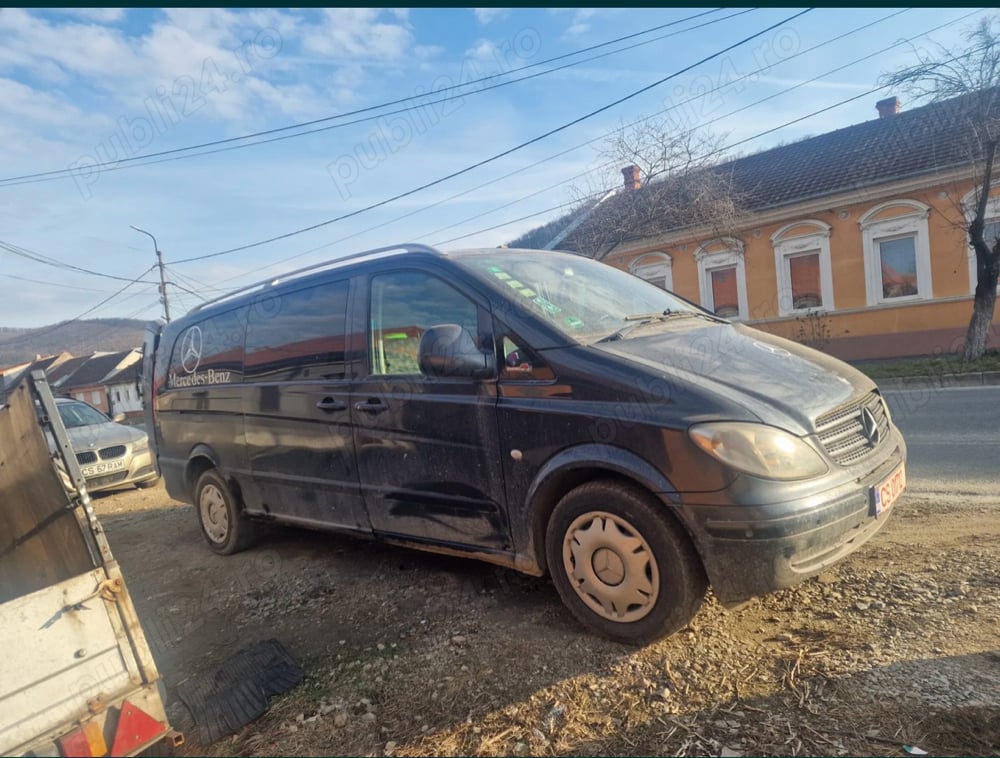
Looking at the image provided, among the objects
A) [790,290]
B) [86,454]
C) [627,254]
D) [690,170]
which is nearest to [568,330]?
[86,454]

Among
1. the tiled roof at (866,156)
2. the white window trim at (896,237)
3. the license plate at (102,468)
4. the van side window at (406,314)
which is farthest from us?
the white window trim at (896,237)

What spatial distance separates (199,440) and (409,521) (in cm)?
253

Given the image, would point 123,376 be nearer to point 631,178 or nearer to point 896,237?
point 631,178

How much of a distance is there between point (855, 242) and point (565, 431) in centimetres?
1791

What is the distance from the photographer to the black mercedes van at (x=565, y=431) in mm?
2590

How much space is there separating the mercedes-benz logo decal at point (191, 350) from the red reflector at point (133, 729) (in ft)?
11.3

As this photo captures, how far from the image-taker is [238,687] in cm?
299

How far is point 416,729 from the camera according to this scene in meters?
2.49

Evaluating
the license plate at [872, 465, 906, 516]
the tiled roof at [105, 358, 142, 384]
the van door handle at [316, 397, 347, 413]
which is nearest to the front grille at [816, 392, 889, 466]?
the license plate at [872, 465, 906, 516]

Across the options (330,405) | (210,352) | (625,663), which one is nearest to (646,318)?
(625,663)

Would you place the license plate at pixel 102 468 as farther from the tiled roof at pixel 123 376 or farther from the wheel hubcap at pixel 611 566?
the tiled roof at pixel 123 376

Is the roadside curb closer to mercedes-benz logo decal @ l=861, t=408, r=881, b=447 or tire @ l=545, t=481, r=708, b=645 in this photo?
mercedes-benz logo decal @ l=861, t=408, r=881, b=447

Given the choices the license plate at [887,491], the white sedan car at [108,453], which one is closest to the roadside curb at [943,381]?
the license plate at [887,491]

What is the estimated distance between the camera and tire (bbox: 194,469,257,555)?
4.98 meters
